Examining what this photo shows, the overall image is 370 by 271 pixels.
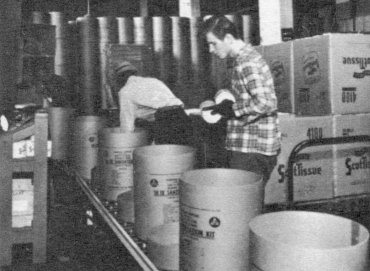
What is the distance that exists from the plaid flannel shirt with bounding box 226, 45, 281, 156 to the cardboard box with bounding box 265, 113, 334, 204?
0.68 meters

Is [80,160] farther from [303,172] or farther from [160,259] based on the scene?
[160,259]

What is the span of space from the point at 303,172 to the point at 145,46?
2853 mm

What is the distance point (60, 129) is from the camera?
5121mm

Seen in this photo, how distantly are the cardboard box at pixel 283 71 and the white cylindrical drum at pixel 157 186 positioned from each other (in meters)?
1.77

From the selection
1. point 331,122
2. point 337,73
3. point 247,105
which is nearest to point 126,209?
point 247,105

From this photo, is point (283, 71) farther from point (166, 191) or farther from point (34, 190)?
point (34, 190)

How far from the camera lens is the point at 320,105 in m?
3.56

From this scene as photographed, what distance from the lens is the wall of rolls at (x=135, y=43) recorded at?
223 inches

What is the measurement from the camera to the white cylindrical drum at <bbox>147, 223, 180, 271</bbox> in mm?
2125

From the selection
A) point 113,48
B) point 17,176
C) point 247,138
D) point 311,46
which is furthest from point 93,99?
point 247,138

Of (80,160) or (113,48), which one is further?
(113,48)

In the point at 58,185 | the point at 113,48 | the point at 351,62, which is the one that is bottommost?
the point at 58,185

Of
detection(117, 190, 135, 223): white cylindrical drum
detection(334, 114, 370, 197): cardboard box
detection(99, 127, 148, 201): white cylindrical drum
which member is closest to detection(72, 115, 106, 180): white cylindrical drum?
detection(99, 127, 148, 201): white cylindrical drum

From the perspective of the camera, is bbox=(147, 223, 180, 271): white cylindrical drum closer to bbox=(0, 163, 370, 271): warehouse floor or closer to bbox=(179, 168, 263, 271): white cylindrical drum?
bbox=(0, 163, 370, 271): warehouse floor
